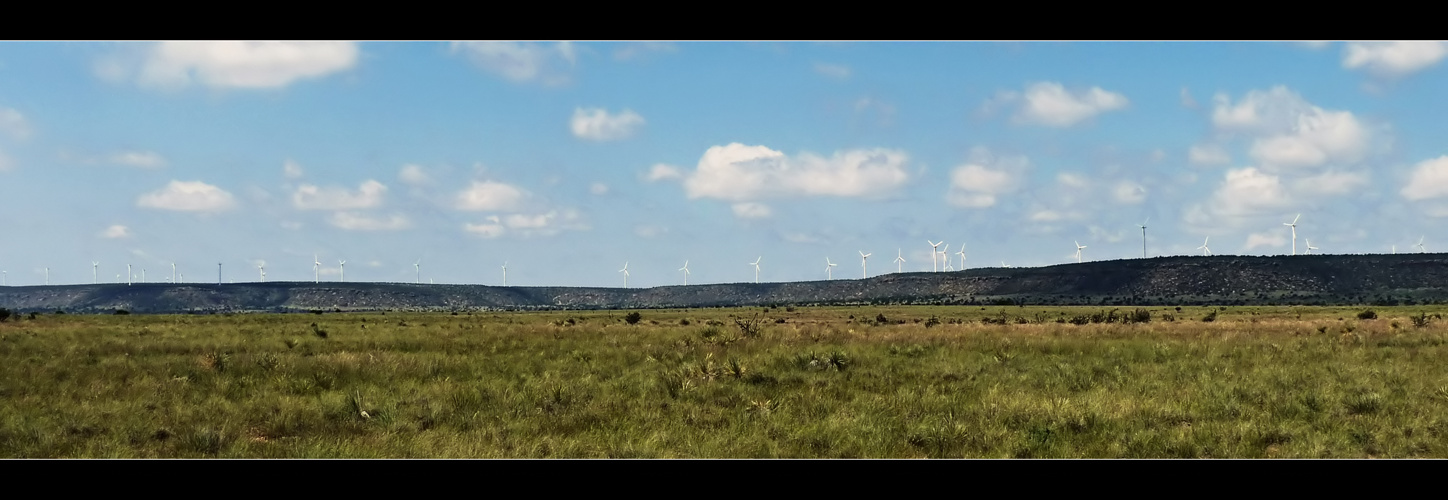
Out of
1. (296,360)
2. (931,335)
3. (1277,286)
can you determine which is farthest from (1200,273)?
(296,360)

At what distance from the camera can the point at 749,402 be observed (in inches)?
521

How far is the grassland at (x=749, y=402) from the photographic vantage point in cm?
1034

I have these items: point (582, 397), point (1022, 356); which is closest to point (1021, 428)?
point (582, 397)

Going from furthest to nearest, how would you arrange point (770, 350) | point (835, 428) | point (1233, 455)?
point (770, 350) → point (835, 428) → point (1233, 455)

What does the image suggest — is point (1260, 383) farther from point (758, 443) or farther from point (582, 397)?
point (582, 397)

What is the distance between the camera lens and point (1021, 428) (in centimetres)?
1120

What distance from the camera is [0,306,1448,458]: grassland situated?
10.3 meters

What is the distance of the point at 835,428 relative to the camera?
11.0 m

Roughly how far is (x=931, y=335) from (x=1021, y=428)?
48.0ft
